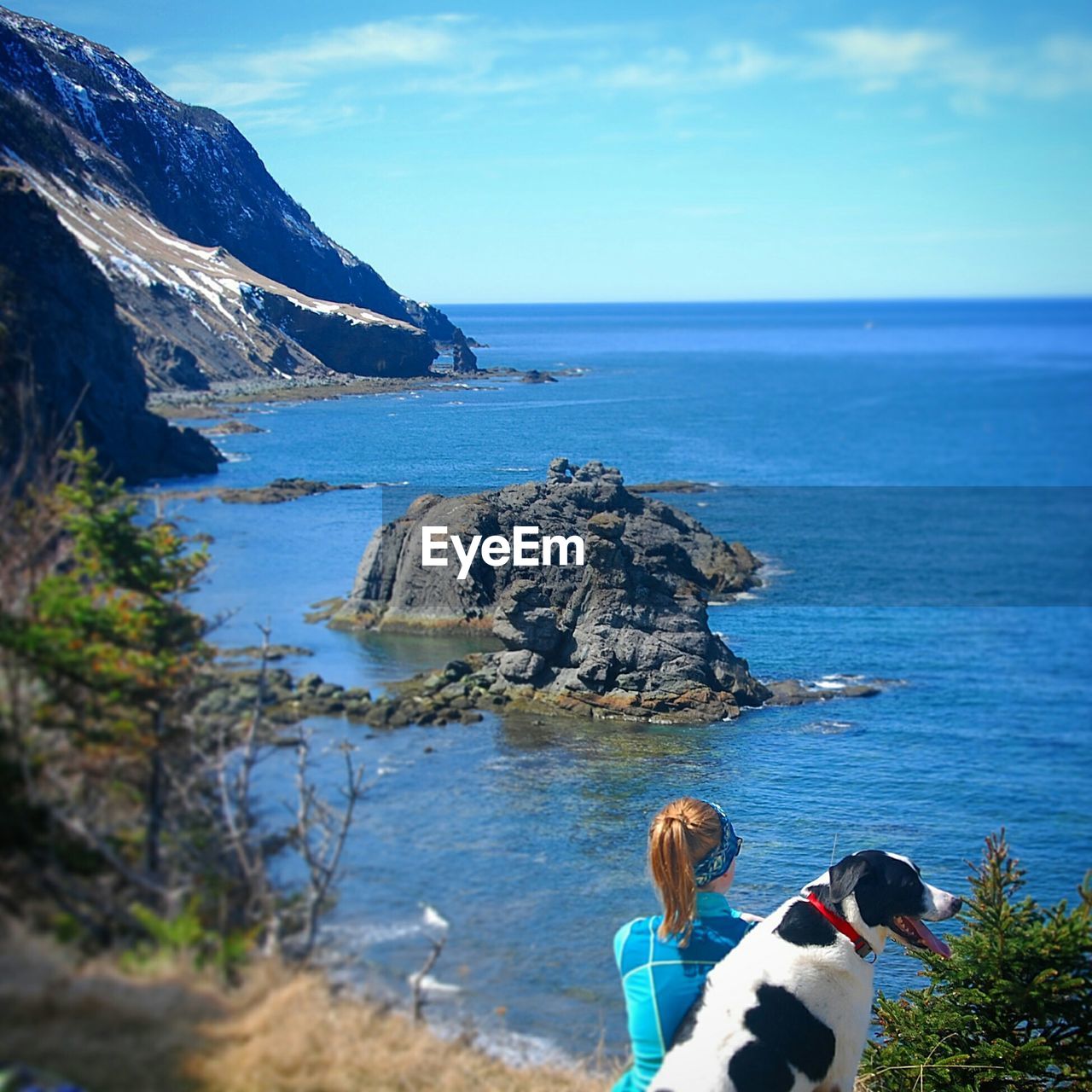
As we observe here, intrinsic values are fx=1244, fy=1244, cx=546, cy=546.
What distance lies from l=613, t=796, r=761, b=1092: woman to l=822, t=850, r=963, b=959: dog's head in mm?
411

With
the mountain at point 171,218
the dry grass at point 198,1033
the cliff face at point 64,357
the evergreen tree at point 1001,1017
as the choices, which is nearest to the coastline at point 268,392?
the mountain at point 171,218

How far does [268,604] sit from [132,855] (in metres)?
2.16

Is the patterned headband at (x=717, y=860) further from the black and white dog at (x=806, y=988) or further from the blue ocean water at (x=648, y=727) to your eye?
the blue ocean water at (x=648, y=727)

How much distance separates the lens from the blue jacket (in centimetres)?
436

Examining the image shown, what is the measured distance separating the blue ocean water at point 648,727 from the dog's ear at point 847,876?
1.87m

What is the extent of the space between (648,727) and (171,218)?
7.22 m

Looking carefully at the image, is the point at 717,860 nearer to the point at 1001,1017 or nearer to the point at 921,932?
the point at 921,932

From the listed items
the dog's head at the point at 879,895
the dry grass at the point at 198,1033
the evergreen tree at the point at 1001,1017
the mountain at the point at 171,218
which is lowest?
the evergreen tree at the point at 1001,1017

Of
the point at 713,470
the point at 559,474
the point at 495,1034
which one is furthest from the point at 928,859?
the point at 495,1034

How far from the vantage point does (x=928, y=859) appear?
47.4ft

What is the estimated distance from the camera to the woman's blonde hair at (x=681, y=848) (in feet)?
14.0

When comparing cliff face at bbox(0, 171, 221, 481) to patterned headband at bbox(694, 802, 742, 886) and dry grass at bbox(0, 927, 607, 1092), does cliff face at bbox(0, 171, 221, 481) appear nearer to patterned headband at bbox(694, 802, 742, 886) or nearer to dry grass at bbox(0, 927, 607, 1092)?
dry grass at bbox(0, 927, 607, 1092)

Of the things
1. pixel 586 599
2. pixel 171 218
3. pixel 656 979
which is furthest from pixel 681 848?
pixel 586 599

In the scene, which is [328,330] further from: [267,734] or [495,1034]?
[495,1034]
